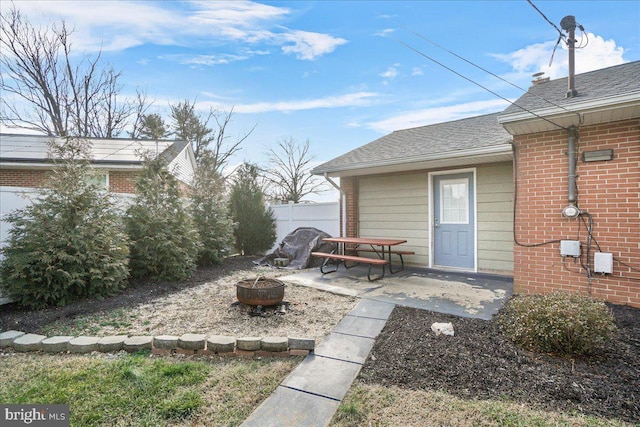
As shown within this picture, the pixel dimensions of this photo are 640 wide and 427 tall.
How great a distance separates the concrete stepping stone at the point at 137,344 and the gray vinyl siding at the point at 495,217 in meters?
5.98

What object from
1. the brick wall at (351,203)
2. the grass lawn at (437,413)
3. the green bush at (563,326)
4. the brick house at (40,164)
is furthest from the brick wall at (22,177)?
the green bush at (563,326)

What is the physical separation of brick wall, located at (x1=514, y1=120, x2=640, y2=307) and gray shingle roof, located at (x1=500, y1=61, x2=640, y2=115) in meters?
0.47

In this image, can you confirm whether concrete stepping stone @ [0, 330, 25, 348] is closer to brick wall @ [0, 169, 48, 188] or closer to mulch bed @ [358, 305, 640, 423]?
mulch bed @ [358, 305, 640, 423]

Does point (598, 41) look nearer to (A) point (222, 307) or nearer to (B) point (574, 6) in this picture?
(B) point (574, 6)

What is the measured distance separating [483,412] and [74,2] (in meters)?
8.37

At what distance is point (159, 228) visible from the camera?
5.73m

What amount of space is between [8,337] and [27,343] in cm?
33

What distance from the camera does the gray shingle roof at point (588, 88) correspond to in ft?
12.5

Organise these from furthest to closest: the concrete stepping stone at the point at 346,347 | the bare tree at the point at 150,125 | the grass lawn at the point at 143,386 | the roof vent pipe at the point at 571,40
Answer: the bare tree at the point at 150,125
the roof vent pipe at the point at 571,40
the concrete stepping stone at the point at 346,347
the grass lawn at the point at 143,386

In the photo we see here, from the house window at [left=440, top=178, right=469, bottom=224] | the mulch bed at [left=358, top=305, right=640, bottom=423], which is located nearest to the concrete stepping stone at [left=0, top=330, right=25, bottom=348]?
the mulch bed at [left=358, top=305, right=640, bottom=423]

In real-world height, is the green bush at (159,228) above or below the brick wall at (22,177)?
below

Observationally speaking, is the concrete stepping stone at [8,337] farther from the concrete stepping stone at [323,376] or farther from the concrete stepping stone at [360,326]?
the concrete stepping stone at [360,326]

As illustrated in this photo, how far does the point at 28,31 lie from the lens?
15.0m

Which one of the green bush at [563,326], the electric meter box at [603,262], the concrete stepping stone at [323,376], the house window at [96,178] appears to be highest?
the house window at [96,178]
